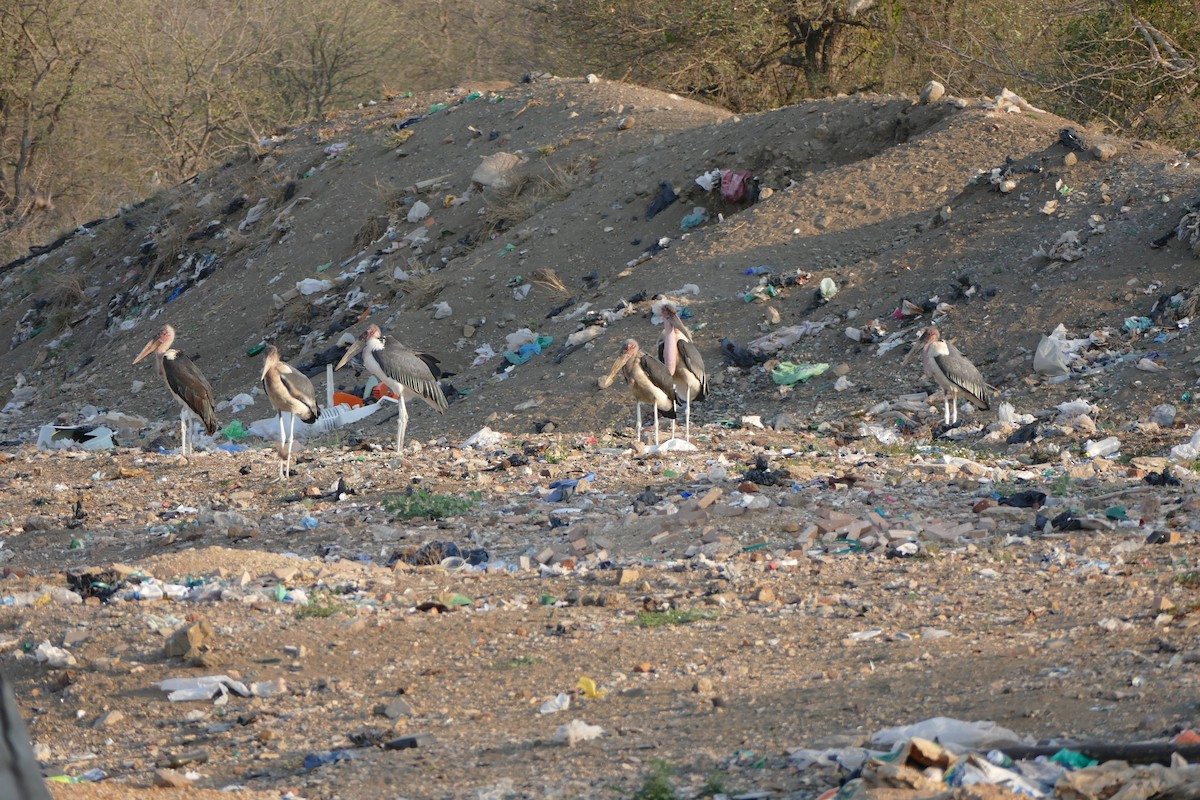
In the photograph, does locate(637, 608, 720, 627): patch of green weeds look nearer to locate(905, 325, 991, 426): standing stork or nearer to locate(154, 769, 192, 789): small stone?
locate(154, 769, 192, 789): small stone

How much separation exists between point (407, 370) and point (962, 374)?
4.31 meters

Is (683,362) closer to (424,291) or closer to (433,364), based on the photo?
(433,364)

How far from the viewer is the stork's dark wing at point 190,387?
11.2m

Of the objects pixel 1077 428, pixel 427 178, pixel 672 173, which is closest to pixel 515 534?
pixel 1077 428

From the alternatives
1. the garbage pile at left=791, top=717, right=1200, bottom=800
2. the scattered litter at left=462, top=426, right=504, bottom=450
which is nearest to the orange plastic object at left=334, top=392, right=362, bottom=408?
the scattered litter at left=462, top=426, right=504, bottom=450

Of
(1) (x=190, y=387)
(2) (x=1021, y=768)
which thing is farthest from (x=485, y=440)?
(2) (x=1021, y=768)

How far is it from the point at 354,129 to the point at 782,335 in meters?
10.3

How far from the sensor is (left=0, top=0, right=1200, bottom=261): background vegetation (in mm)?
16328

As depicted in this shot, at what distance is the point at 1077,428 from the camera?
373 inches

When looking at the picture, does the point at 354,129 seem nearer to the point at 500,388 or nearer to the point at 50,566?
the point at 500,388

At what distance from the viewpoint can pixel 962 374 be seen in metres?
9.87

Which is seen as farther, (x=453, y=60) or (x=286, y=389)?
(x=453, y=60)

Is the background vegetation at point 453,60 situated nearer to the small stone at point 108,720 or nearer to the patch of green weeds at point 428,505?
the patch of green weeds at point 428,505

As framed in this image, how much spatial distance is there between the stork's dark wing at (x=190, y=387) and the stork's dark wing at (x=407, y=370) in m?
1.68
